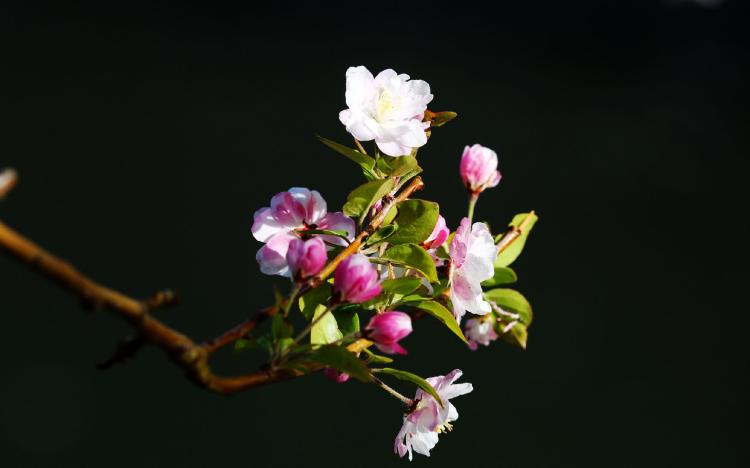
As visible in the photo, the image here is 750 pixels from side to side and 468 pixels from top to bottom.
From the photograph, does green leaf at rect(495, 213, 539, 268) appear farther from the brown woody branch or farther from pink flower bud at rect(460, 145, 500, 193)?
the brown woody branch

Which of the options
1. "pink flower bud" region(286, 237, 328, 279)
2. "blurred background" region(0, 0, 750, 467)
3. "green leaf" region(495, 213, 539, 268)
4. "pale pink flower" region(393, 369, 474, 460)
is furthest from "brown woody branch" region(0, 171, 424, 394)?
"blurred background" region(0, 0, 750, 467)

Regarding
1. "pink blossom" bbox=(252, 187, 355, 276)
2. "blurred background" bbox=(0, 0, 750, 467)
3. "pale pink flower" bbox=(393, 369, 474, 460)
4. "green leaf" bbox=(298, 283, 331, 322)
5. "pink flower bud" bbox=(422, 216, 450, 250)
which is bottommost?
"blurred background" bbox=(0, 0, 750, 467)

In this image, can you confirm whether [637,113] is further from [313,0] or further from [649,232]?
[313,0]

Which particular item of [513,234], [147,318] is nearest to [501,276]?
[513,234]

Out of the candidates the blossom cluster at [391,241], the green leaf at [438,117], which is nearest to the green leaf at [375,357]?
the blossom cluster at [391,241]

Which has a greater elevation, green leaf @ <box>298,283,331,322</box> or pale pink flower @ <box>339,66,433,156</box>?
pale pink flower @ <box>339,66,433,156</box>

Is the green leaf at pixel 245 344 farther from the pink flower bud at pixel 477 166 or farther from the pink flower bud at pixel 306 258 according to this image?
the pink flower bud at pixel 477 166

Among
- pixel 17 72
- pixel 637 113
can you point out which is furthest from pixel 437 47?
pixel 17 72

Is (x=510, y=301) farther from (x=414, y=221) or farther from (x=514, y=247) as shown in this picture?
(x=414, y=221)
